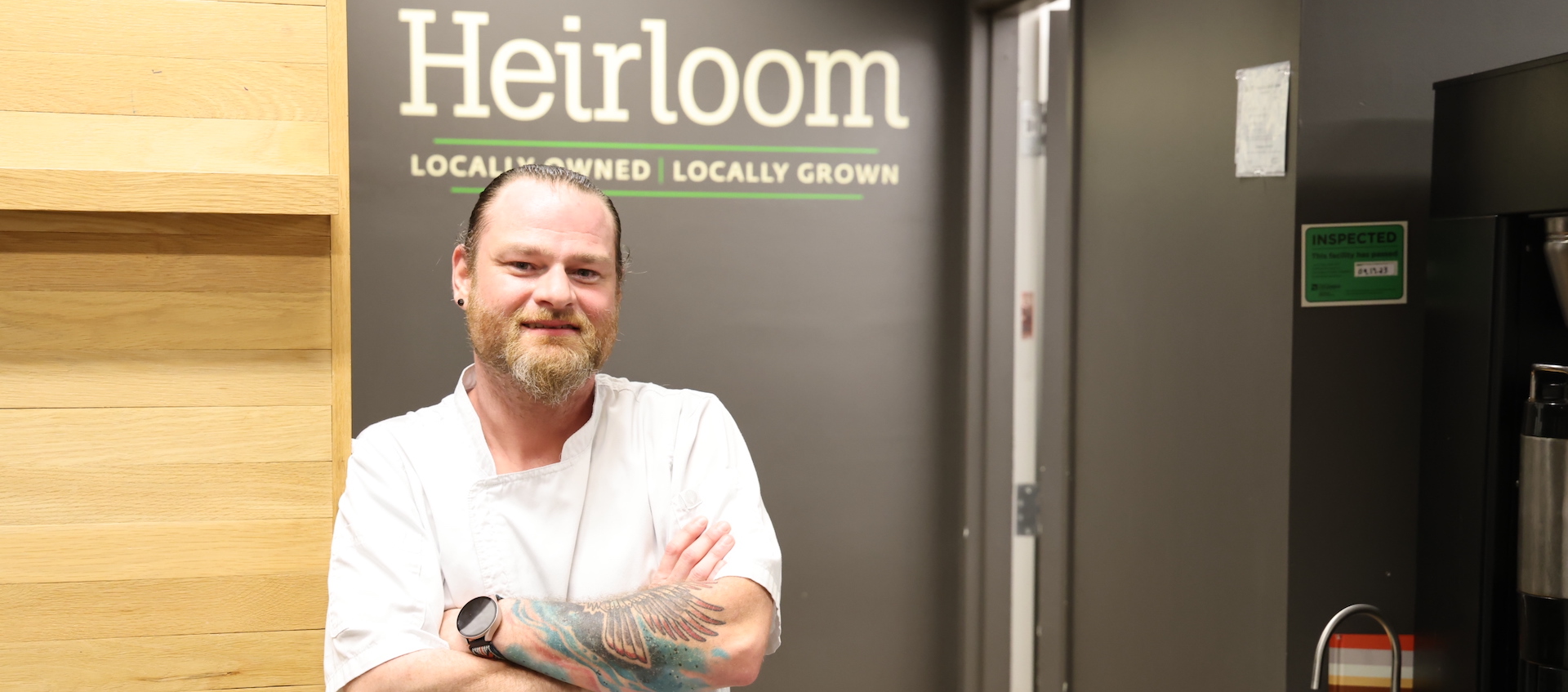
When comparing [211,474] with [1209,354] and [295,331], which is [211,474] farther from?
[1209,354]

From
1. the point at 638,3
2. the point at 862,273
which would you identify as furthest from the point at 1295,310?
the point at 638,3

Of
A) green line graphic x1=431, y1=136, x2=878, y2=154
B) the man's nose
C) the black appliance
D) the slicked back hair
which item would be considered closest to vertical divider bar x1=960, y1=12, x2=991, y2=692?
green line graphic x1=431, y1=136, x2=878, y2=154

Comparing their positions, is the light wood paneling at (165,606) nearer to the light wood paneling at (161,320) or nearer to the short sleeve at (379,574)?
the light wood paneling at (161,320)

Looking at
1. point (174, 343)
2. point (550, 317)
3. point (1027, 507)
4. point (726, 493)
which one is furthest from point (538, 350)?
point (1027, 507)

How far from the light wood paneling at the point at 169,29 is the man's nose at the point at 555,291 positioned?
72 centimetres

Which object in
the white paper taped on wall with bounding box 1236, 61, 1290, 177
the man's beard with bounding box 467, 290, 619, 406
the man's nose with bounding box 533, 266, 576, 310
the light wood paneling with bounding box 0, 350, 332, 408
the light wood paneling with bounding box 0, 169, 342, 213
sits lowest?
the light wood paneling with bounding box 0, 350, 332, 408

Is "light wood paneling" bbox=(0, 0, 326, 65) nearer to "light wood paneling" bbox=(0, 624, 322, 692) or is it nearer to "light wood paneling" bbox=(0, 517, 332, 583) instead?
"light wood paneling" bbox=(0, 517, 332, 583)

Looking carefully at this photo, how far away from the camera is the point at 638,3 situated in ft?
7.74

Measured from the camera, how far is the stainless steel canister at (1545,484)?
4.82 feet

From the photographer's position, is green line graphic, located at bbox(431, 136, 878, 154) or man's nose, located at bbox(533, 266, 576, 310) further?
green line graphic, located at bbox(431, 136, 878, 154)

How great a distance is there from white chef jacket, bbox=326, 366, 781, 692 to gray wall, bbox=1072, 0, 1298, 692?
818 mm

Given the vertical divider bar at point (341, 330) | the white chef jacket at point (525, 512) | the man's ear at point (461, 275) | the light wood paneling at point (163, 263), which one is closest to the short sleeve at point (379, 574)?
the white chef jacket at point (525, 512)

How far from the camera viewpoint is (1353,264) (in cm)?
175

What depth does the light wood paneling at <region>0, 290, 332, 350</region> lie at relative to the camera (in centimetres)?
188
